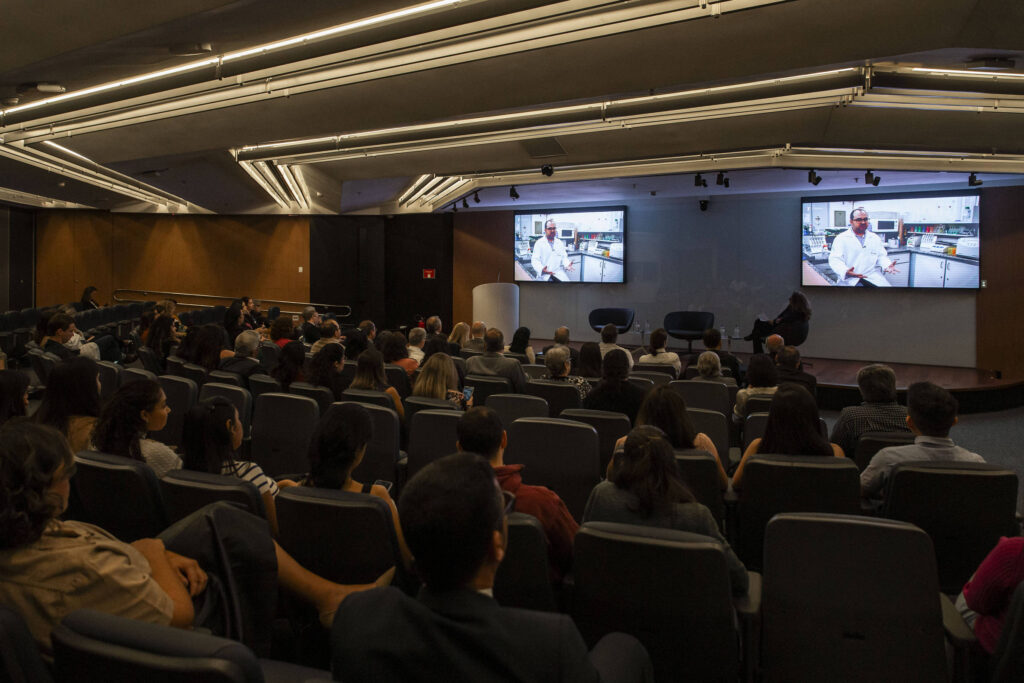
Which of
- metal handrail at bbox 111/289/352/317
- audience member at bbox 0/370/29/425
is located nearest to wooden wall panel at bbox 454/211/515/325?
metal handrail at bbox 111/289/352/317

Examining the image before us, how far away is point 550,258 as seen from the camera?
15398mm

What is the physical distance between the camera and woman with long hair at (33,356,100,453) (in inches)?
131

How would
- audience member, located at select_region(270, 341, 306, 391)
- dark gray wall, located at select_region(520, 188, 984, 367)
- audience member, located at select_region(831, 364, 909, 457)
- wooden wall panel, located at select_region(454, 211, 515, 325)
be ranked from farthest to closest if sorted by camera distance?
wooden wall panel, located at select_region(454, 211, 515, 325) < dark gray wall, located at select_region(520, 188, 984, 367) < audience member, located at select_region(270, 341, 306, 391) < audience member, located at select_region(831, 364, 909, 457)


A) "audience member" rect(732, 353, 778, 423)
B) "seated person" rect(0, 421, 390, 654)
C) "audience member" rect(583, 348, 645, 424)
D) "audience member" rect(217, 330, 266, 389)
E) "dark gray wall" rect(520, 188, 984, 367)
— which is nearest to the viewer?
"seated person" rect(0, 421, 390, 654)

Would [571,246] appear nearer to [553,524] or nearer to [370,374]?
[370,374]

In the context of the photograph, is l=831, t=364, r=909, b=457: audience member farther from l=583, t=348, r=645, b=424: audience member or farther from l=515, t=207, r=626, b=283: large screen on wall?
l=515, t=207, r=626, b=283: large screen on wall

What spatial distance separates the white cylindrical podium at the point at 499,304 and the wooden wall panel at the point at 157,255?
18.7 feet

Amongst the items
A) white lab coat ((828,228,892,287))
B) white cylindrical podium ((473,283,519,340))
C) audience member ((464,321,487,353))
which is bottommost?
audience member ((464,321,487,353))

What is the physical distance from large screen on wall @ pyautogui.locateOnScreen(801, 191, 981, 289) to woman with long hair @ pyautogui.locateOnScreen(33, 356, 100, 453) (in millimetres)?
12037

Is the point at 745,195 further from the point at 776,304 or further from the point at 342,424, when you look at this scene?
the point at 342,424

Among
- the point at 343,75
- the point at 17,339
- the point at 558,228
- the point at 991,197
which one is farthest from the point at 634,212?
the point at 17,339

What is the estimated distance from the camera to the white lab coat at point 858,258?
39.5ft

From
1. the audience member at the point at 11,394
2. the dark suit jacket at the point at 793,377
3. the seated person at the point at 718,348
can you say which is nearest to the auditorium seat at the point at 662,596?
the audience member at the point at 11,394

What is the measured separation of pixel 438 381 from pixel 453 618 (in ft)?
12.4
